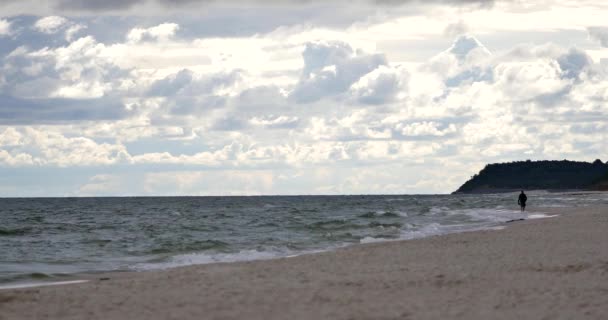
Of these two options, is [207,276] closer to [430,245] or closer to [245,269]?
[245,269]

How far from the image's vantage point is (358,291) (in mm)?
15906

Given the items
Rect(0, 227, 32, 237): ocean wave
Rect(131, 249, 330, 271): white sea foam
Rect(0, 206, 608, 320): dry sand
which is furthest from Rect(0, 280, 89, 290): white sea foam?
Rect(0, 227, 32, 237): ocean wave

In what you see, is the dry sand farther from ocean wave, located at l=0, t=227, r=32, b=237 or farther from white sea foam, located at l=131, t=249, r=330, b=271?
ocean wave, located at l=0, t=227, r=32, b=237

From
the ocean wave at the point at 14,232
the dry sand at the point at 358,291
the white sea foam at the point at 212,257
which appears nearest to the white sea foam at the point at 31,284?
the dry sand at the point at 358,291

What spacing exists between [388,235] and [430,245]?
38.5ft

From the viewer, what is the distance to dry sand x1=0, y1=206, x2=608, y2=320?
44.8 feet

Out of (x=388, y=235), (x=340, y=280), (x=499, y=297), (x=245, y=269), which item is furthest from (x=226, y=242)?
(x=499, y=297)

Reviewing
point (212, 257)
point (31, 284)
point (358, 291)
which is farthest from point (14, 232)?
point (358, 291)

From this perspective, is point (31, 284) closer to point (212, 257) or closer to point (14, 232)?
point (212, 257)

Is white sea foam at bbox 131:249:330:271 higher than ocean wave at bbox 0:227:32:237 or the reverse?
the reverse

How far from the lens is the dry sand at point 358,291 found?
13.6 m

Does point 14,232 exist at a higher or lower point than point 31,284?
higher

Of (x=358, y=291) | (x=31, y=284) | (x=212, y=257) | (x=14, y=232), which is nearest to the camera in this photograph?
(x=358, y=291)

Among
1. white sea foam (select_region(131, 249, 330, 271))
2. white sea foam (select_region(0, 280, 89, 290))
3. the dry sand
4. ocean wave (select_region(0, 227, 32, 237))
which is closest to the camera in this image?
→ the dry sand
